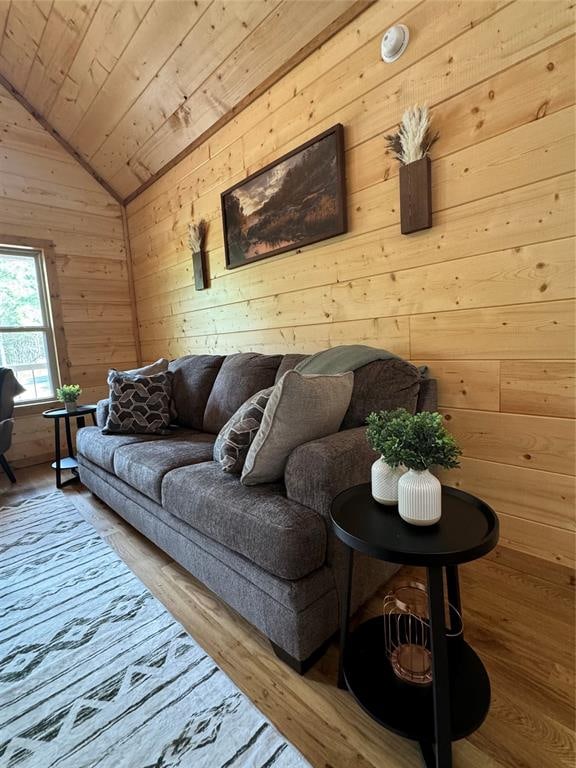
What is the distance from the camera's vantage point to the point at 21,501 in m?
2.66

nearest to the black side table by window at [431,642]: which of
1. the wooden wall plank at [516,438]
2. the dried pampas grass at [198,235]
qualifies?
the wooden wall plank at [516,438]

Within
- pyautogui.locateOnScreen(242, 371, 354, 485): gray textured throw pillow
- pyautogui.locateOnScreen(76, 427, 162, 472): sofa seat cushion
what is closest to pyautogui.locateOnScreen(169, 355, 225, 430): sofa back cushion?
pyautogui.locateOnScreen(76, 427, 162, 472): sofa seat cushion

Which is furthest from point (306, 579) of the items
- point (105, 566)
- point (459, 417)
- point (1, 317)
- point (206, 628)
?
point (1, 317)

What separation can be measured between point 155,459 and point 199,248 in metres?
1.94

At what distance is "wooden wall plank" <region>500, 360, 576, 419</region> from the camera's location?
1.40m

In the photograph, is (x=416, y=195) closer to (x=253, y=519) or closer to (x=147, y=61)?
(x=253, y=519)

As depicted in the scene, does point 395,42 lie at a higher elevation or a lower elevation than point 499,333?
higher

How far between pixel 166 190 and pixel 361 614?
141 inches

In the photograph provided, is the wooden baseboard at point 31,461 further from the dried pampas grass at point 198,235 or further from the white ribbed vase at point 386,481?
the white ribbed vase at point 386,481

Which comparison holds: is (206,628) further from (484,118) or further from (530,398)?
(484,118)

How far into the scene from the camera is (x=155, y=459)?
5.99ft

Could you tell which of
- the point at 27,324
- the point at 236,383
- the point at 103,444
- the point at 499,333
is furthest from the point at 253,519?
the point at 27,324

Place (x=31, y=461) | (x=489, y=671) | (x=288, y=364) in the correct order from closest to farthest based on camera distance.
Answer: (x=489, y=671), (x=288, y=364), (x=31, y=461)

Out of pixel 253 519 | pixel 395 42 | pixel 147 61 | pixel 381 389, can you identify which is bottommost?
pixel 253 519
